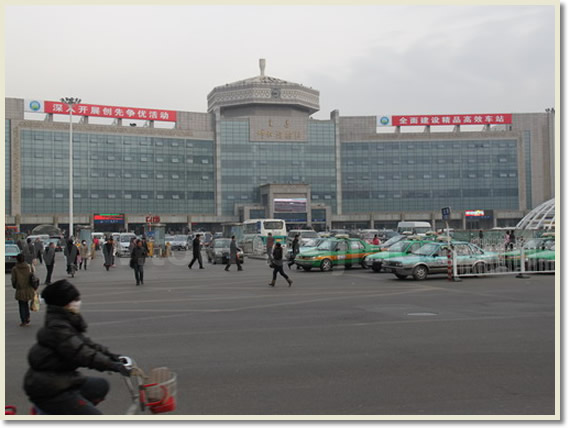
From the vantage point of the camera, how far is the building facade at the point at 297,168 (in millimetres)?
102562

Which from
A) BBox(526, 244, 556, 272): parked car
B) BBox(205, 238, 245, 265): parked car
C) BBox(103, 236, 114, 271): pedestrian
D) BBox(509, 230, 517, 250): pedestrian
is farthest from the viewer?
BBox(205, 238, 245, 265): parked car

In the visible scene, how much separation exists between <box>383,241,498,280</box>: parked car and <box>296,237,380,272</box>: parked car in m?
4.87

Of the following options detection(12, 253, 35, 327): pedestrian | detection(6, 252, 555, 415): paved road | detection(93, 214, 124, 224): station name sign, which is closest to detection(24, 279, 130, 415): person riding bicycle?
detection(6, 252, 555, 415): paved road

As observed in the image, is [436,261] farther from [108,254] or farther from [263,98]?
[263,98]

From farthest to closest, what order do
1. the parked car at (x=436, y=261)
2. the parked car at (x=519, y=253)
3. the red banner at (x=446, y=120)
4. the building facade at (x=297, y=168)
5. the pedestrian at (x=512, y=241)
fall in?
1. the red banner at (x=446, y=120)
2. the building facade at (x=297, y=168)
3. the pedestrian at (x=512, y=241)
4. the parked car at (x=519, y=253)
5. the parked car at (x=436, y=261)

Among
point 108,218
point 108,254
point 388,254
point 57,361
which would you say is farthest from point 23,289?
point 108,218

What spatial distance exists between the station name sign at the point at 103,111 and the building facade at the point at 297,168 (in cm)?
314

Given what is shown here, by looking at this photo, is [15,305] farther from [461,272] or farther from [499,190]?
[499,190]

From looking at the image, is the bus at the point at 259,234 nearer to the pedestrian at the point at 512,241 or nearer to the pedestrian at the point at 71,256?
the pedestrian at the point at 512,241

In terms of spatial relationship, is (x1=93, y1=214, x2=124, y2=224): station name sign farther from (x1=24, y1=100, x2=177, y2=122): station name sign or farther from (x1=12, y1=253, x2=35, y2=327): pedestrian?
(x1=12, y1=253, x2=35, y2=327): pedestrian

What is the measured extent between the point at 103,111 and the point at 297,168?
36.5 meters

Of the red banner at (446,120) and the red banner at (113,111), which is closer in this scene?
the red banner at (113,111)

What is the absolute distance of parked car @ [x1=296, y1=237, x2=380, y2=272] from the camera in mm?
26984

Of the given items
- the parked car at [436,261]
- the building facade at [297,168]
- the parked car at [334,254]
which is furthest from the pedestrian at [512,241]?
the building facade at [297,168]
